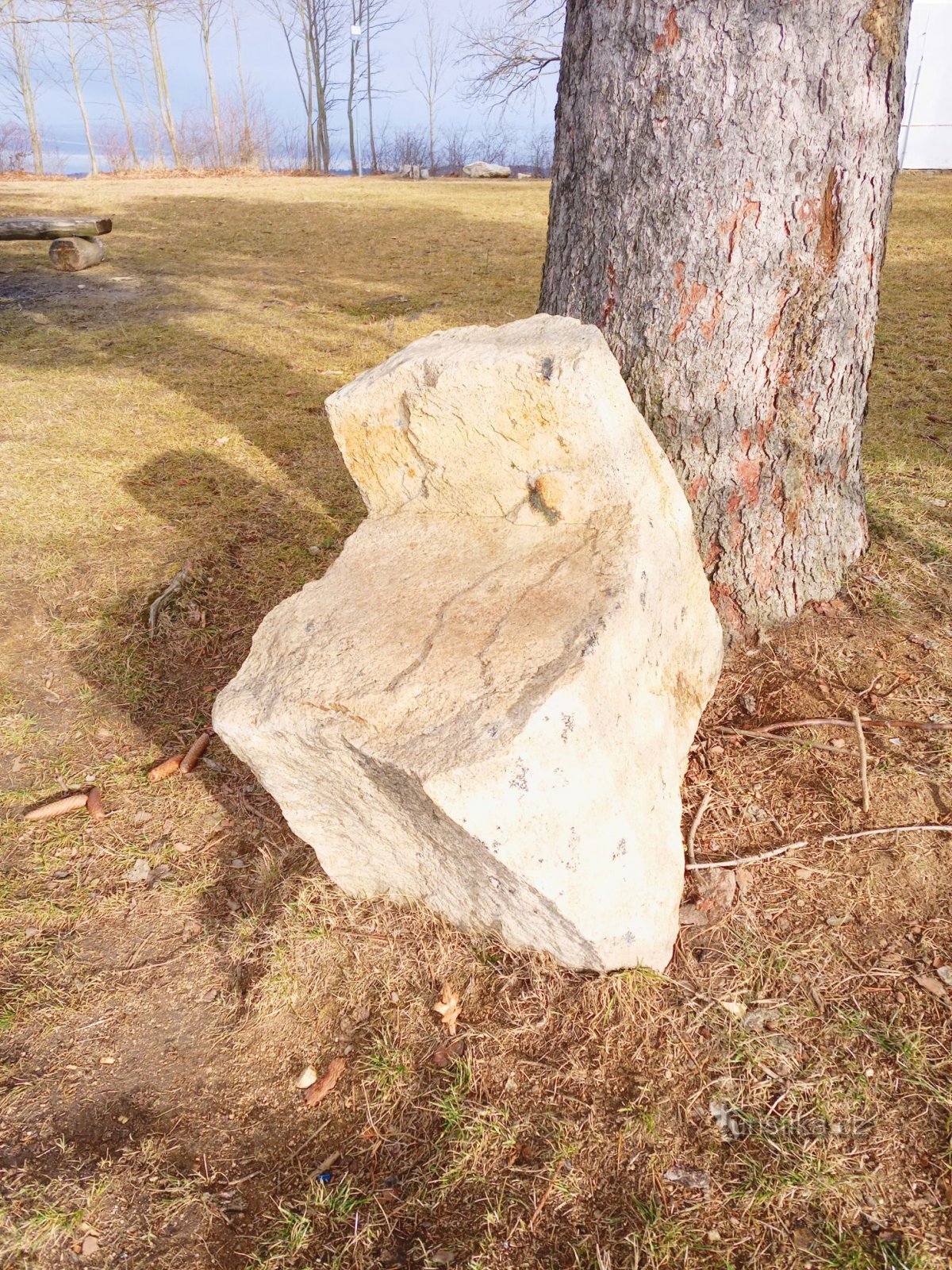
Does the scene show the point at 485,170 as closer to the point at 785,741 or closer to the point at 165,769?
the point at 165,769

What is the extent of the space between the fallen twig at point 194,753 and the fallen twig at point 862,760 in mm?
2141

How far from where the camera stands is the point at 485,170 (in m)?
22.3

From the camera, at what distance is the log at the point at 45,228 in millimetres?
9828

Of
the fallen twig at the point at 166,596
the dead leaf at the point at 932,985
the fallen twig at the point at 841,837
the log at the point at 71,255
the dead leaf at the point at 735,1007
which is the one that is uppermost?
the log at the point at 71,255

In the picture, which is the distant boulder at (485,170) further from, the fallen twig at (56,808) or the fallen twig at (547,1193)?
the fallen twig at (547,1193)

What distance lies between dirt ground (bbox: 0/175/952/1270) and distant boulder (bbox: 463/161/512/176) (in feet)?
70.9

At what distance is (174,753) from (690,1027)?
194 centimetres

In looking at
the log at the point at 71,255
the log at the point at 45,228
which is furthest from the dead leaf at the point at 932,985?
the log at the point at 45,228

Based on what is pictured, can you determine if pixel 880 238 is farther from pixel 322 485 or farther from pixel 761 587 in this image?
pixel 322 485

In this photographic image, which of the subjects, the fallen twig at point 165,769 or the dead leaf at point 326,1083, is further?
the fallen twig at point 165,769

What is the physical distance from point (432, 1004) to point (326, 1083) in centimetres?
29

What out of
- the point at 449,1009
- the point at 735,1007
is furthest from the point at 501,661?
the point at 735,1007

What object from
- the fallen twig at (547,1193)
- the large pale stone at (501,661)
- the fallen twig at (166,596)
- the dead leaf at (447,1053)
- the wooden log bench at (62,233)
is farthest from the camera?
the wooden log bench at (62,233)

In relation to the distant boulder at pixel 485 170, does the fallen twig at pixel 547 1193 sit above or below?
below
